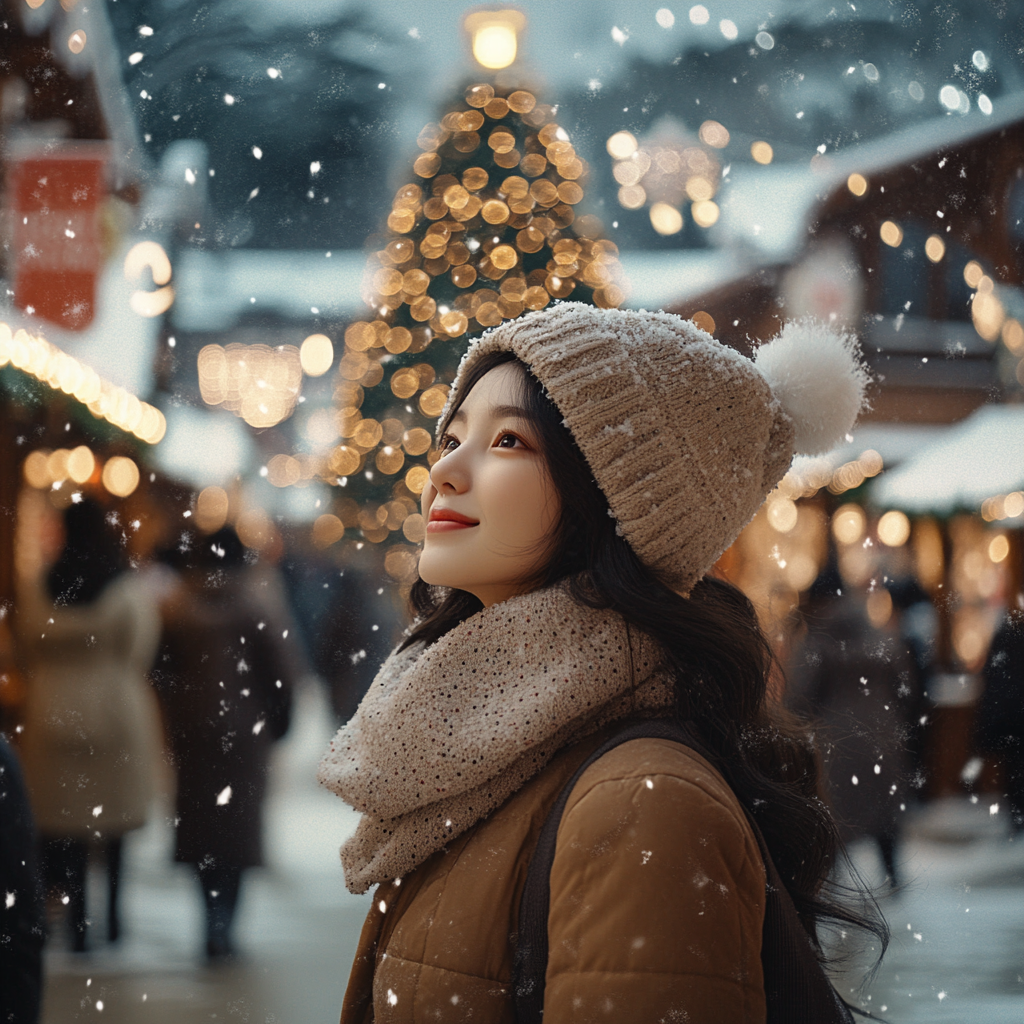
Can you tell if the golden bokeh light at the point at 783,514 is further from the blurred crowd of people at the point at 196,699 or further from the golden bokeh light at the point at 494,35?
the golden bokeh light at the point at 494,35

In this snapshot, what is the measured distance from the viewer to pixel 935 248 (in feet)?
6.25

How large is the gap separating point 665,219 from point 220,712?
142 centimetres

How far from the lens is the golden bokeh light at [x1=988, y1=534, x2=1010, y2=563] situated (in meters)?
2.01

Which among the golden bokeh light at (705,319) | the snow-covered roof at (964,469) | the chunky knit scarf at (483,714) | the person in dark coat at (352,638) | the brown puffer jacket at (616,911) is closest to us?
the brown puffer jacket at (616,911)

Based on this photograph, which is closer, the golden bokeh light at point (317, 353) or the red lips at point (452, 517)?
the red lips at point (452, 517)

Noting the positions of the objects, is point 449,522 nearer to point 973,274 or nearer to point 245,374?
point 245,374

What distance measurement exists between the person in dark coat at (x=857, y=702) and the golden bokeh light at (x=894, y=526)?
0.51ft

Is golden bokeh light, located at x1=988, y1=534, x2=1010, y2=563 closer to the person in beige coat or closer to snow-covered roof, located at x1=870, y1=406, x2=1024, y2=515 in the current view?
snow-covered roof, located at x1=870, y1=406, x2=1024, y2=515

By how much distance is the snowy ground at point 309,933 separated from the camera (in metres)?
1.76

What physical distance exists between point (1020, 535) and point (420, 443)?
140 cm

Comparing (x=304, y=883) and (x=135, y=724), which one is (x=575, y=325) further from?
(x=304, y=883)

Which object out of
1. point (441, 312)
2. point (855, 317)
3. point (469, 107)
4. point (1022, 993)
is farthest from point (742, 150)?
point (1022, 993)

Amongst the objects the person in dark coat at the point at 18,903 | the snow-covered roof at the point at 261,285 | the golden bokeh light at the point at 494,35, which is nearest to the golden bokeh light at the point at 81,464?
the snow-covered roof at the point at 261,285

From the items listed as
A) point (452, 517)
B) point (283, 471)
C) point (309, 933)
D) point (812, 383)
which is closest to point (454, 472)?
point (452, 517)
